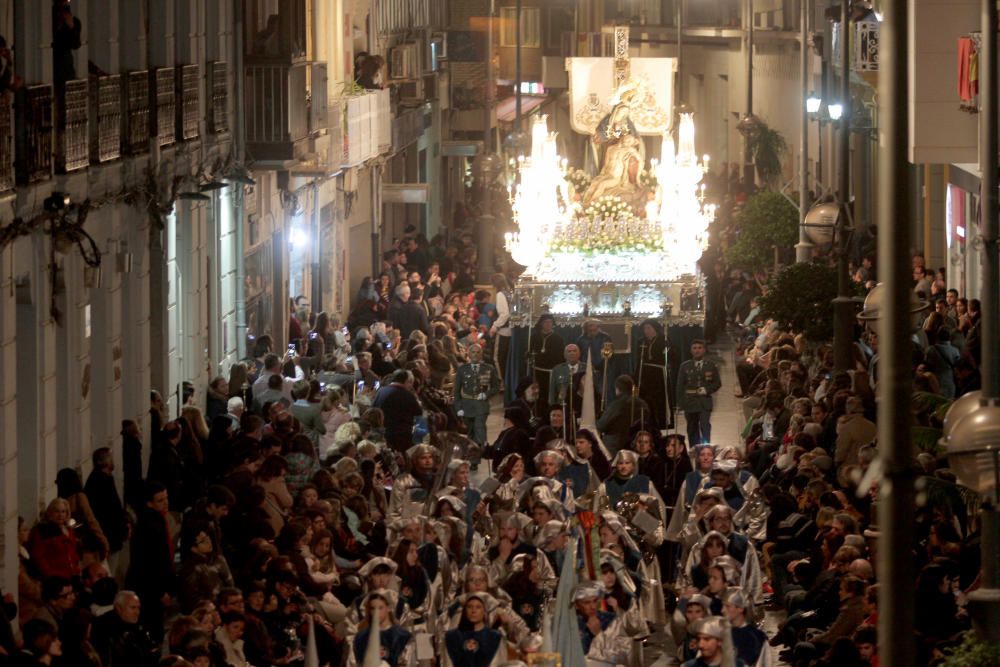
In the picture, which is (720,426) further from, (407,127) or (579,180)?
(407,127)

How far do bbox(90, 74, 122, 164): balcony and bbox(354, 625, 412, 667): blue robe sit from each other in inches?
283

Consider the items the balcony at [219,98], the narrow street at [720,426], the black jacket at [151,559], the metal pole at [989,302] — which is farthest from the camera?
the balcony at [219,98]

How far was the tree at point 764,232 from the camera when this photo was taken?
41.8m

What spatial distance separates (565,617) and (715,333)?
23.8 meters

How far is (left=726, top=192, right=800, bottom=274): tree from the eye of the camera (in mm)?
41844

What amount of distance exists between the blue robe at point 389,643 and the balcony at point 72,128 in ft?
18.7

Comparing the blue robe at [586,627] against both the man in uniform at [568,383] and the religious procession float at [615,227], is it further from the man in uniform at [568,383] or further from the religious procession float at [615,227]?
the religious procession float at [615,227]

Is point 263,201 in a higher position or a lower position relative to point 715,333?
higher

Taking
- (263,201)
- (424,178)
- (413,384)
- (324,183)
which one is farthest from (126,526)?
(424,178)

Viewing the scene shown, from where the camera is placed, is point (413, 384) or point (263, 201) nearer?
point (413, 384)

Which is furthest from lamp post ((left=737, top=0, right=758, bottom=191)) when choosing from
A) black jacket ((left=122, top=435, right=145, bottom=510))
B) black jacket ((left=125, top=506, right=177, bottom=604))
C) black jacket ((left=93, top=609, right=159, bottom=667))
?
black jacket ((left=93, top=609, right=159, bottom=667))

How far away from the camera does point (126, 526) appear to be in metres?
21.6

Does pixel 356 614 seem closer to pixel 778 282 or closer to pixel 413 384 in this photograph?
pixel 413 384

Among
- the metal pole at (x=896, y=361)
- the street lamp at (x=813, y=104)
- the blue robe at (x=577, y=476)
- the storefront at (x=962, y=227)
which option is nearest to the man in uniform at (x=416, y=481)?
the blue robe at (x=577, y=476)
